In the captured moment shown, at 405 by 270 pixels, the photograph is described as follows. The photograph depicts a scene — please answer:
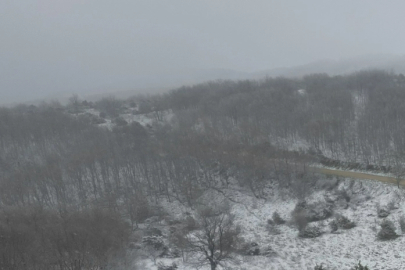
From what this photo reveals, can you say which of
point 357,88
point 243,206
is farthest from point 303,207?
point 357,88

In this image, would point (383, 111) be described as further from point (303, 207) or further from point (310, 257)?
point (310, 257)

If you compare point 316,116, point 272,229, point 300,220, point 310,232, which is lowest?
point 272,229

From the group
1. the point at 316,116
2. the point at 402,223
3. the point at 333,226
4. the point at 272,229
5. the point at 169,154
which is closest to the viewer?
the point at 402,223

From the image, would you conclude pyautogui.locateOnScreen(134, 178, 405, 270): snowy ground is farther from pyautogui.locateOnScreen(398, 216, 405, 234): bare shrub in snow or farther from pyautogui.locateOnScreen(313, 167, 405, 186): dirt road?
pyautogui.locateOnScreen(313, 167, 405, 186): dirt road

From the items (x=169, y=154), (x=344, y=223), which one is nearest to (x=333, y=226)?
(x=344, y=223)

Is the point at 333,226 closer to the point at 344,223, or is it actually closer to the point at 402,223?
the point at 344,223

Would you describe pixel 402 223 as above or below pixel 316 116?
below
